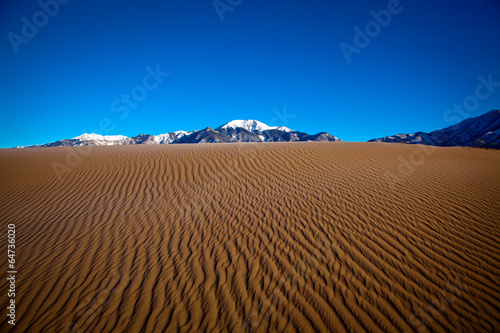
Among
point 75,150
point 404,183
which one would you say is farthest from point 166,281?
point 75,150

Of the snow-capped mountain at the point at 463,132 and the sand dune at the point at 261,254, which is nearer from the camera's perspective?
the sand dune at the point at 261,254

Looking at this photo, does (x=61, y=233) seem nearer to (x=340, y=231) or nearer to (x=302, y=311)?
(x=302, y=311)

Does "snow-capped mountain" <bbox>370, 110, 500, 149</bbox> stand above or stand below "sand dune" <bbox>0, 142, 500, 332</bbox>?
above

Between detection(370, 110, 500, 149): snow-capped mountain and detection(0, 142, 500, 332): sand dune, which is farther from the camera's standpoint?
detection(370, 110, 500, 149): snow-capped mountain

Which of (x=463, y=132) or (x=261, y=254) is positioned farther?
(x=463, y=132)

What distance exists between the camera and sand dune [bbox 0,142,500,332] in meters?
2.94

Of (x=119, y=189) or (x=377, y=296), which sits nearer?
(x=377, y=296)

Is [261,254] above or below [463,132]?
below

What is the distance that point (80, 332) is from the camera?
110 inches

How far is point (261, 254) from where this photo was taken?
416 centimetres

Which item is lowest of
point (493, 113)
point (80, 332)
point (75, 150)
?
point (80, 332)

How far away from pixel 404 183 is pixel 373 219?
142 inches

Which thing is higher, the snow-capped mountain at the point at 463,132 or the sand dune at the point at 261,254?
the snow-capped mountain at the point at 463,132

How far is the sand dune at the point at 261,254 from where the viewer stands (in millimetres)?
2938
